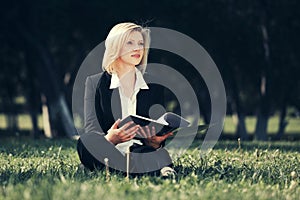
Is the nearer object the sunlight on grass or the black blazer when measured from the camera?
the black blazer

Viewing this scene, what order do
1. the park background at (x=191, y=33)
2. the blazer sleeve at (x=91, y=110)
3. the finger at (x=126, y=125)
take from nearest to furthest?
the finger at (x=126, y=125) < the blazer sleeve at (x=91, y=110) < the park background at (x=191, y=33)

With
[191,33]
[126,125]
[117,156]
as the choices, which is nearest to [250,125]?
[191,33]

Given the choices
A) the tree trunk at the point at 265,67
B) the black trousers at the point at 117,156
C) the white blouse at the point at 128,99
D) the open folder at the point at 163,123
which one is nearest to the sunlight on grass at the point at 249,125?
the tree trunk at the point at 265,67

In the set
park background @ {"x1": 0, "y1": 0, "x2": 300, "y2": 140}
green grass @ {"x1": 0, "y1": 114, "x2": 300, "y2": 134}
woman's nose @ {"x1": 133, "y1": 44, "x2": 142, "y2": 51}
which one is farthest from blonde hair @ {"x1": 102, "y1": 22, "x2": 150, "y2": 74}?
green grass @ {"x1": 0, "y1": 114, "x2": 300, "y2": 134}

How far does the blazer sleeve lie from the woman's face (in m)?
0.42

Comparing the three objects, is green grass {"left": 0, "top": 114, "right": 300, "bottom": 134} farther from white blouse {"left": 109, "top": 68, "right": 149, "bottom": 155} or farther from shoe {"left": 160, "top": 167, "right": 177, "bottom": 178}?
shoe {"left": 160, "top": 167, "right": 177, "bottom": 178}

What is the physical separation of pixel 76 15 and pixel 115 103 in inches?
649

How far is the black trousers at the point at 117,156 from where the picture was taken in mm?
6398

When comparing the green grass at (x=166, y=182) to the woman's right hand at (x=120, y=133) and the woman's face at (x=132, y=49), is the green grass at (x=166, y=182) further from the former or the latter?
the woman's face at (x=132, y=49)

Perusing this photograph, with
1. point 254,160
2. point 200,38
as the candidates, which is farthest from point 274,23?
point 254,160

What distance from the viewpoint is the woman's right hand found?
6.07 m

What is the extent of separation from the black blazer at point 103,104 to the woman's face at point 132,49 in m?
0.32

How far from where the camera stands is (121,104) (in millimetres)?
6859

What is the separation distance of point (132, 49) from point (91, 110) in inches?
32.0
